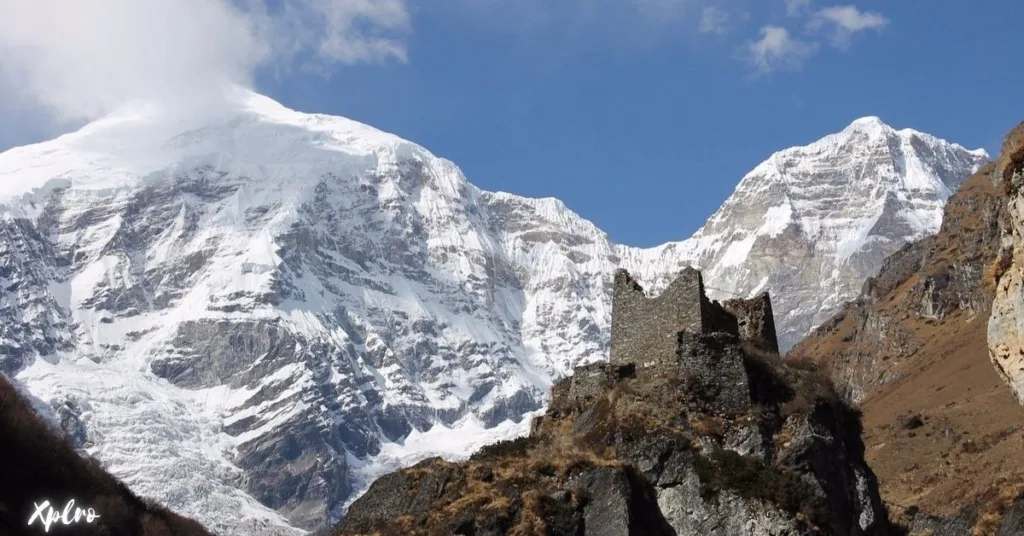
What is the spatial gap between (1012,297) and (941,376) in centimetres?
9650

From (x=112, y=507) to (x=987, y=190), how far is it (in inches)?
5433

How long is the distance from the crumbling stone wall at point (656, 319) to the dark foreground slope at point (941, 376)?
5468 millimetres

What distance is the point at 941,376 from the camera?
380 feet

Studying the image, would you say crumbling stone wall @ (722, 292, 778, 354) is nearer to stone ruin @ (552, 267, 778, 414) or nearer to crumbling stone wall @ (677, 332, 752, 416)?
stone ruin @ (552, 267, 778, 414)

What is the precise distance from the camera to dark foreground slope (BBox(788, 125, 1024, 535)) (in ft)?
171

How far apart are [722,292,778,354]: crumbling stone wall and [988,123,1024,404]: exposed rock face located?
20.1 meters

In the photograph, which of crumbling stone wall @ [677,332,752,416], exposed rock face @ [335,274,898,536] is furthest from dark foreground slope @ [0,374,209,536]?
crumbling stone wall @ [677,332,752,416]

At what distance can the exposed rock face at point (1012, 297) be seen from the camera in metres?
24.0

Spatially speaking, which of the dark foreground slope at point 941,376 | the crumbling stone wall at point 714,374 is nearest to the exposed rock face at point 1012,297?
the dark foreground slope at point 941,376

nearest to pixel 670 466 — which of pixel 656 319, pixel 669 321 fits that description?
pixel 669 321

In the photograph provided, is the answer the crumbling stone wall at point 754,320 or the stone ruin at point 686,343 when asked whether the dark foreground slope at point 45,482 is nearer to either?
the stone ruin at point 686,343

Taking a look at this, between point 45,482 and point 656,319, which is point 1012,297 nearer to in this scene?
point 656,319

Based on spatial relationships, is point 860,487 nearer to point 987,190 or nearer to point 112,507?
point 112,507

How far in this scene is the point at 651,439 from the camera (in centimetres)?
3738
